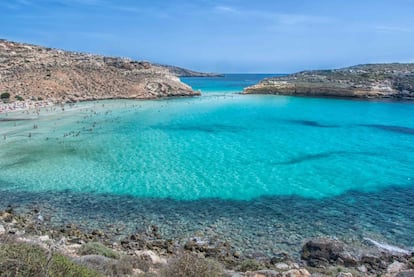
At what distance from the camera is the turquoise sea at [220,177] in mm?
13094

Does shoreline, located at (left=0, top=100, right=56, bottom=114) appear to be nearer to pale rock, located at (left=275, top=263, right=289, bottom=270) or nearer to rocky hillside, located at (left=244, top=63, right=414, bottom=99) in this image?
pale rock, located at (left=275, top=263, right=289, bottom=270)

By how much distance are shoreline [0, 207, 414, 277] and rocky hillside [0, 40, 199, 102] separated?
145ft

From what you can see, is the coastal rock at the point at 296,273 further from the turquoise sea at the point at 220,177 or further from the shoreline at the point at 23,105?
the shoreline at the point at 23,105

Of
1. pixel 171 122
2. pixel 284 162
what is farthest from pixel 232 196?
pixel 171 122

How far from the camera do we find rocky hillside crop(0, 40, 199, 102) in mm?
53938

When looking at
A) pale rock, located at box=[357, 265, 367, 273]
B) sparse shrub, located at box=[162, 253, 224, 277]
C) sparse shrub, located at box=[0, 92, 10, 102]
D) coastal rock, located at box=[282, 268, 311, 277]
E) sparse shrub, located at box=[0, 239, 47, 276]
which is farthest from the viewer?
sparse shrub, located at box=[0, 92, 10, 102]

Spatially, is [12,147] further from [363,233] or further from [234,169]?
[363,233]

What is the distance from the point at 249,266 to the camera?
32.1 ft

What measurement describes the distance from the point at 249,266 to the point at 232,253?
1.37 metres

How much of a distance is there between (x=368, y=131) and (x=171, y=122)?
19.3m

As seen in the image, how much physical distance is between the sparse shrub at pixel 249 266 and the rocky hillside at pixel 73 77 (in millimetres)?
48125

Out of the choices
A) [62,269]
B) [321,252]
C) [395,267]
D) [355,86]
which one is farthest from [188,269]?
[355,86]

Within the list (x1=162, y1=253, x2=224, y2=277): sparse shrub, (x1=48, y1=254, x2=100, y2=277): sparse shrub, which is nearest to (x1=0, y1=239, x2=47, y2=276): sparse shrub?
(x1=48, y1=254, x2=100, y2=277): sparse shrub

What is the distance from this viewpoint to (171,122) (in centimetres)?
3803
